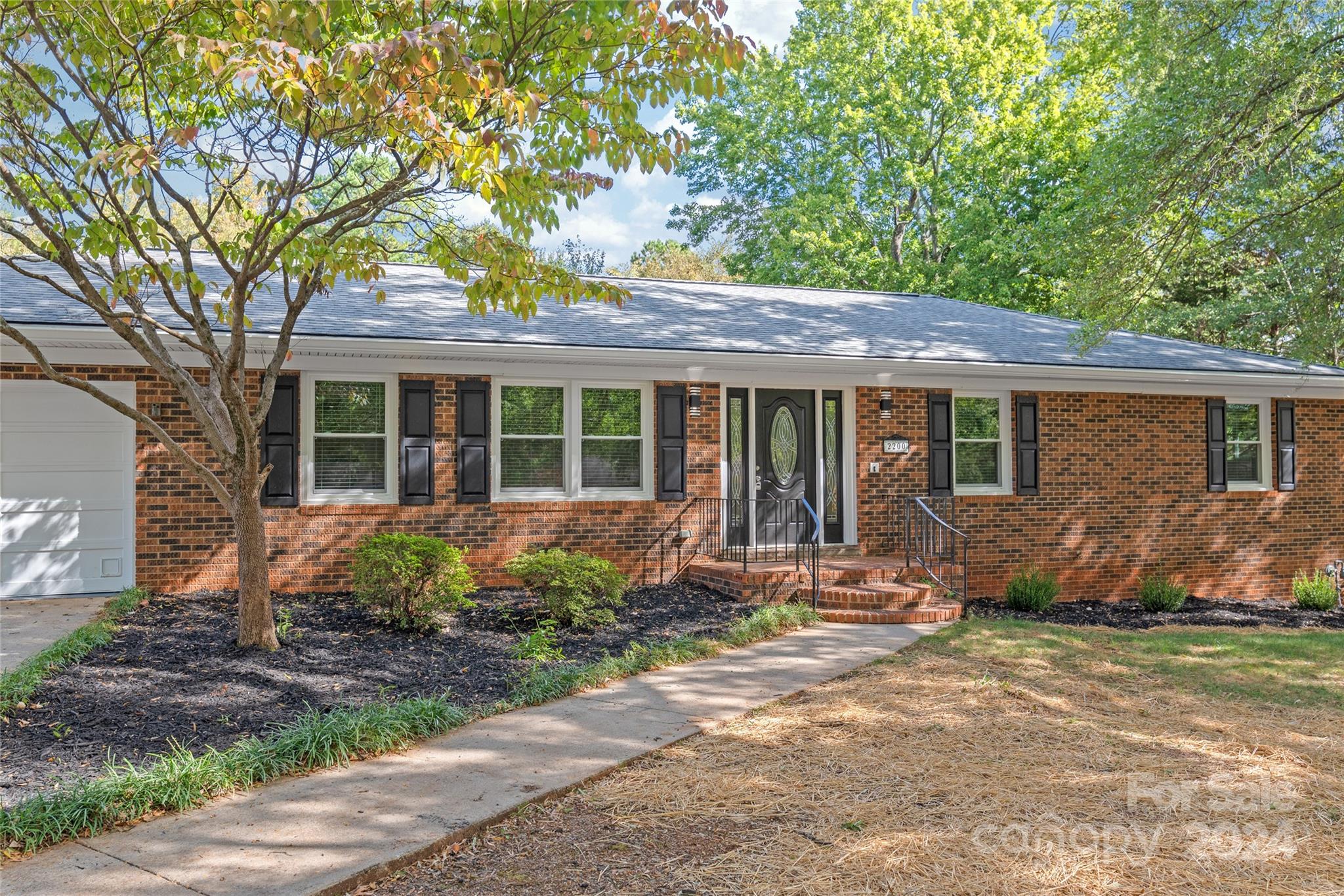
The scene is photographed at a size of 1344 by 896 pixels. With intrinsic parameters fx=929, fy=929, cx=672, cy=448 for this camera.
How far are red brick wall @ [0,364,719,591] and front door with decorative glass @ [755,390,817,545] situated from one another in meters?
0.65

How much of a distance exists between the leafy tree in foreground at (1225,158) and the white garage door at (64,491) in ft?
35.7

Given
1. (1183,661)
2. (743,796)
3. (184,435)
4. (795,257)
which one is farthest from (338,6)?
(795,257)

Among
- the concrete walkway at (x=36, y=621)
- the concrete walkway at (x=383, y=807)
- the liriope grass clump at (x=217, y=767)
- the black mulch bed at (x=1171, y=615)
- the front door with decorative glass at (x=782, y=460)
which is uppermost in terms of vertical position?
the front door with decorative glass at (x=782, y=460)

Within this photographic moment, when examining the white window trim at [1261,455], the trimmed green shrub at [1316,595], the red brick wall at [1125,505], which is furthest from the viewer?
the white window trim at [1261,455]

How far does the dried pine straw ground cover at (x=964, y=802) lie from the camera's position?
3467mm

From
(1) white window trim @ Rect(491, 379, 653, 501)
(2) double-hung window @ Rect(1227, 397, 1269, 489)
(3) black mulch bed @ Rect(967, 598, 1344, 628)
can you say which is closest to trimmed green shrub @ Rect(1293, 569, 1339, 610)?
Result: (3) black mulch bed @ Rect(967, 598, 1344, 628)

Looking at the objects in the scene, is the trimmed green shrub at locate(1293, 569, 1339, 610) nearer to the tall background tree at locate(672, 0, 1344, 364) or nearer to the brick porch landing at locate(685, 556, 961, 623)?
the tall background tree at locate(672, 0, 1344, 364)

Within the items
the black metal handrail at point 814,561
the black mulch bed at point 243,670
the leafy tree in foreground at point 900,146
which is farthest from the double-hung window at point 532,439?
the leafy tree in foreground at point 900,146

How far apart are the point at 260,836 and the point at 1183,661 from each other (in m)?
7.00

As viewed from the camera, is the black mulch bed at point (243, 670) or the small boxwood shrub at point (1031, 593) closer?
the black mulch bed at point (243, 670)

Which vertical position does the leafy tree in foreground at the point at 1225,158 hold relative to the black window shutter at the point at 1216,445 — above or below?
above

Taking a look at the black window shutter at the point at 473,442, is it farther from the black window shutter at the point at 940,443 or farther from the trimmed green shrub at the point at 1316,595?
the trimmed green shrub at the point at 1316,595

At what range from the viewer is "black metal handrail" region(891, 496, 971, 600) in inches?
412

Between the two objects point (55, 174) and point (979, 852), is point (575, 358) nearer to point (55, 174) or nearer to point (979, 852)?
point (55, 174)
